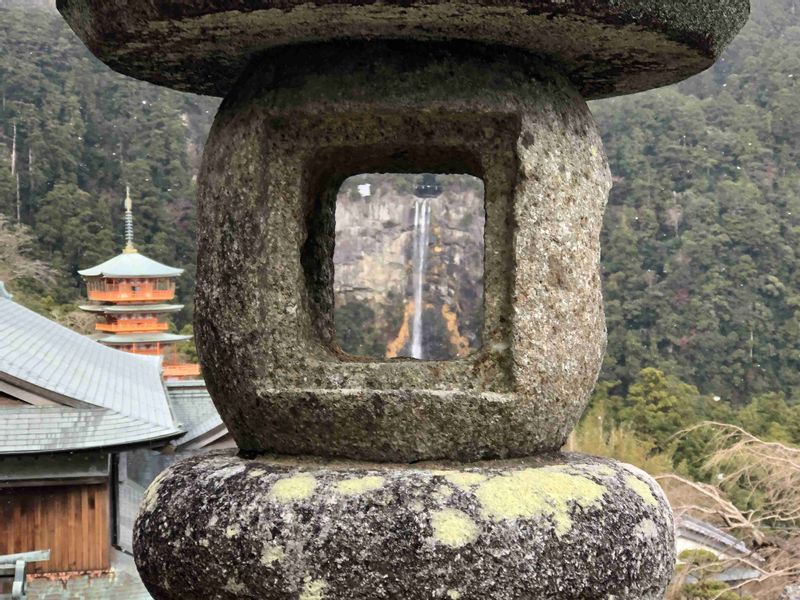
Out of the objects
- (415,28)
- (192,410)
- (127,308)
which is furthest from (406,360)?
(127,308)

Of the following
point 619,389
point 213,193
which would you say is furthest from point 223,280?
point 619,389

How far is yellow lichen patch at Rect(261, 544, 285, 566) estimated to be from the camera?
2.25 metres

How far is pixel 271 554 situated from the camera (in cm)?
226

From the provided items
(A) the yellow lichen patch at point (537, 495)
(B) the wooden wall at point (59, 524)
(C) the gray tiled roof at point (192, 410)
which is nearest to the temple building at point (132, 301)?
(C) the gray tiled roof at point (192, 410)

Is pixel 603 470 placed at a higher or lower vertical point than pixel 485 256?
lower

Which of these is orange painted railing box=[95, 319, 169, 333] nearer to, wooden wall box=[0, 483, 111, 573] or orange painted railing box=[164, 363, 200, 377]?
orange painted railing box=[164, 363, 200, 377]

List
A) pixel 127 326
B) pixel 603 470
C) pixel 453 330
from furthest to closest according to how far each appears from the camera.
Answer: pixel 453 330
pixel 127 326
pixel 603 470

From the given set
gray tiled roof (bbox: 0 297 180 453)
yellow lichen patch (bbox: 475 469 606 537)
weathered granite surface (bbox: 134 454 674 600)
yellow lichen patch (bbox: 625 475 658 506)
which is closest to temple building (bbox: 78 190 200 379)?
gray tiled roof (bbox: 0 297 180 453)

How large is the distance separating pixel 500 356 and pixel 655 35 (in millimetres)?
910

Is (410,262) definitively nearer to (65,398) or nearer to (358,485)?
(65,398)

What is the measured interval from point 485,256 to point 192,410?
1162cm

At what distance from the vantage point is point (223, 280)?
2.55m

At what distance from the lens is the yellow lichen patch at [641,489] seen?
2525 mm

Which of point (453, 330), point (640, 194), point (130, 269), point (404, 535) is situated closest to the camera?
point (404, 535)
